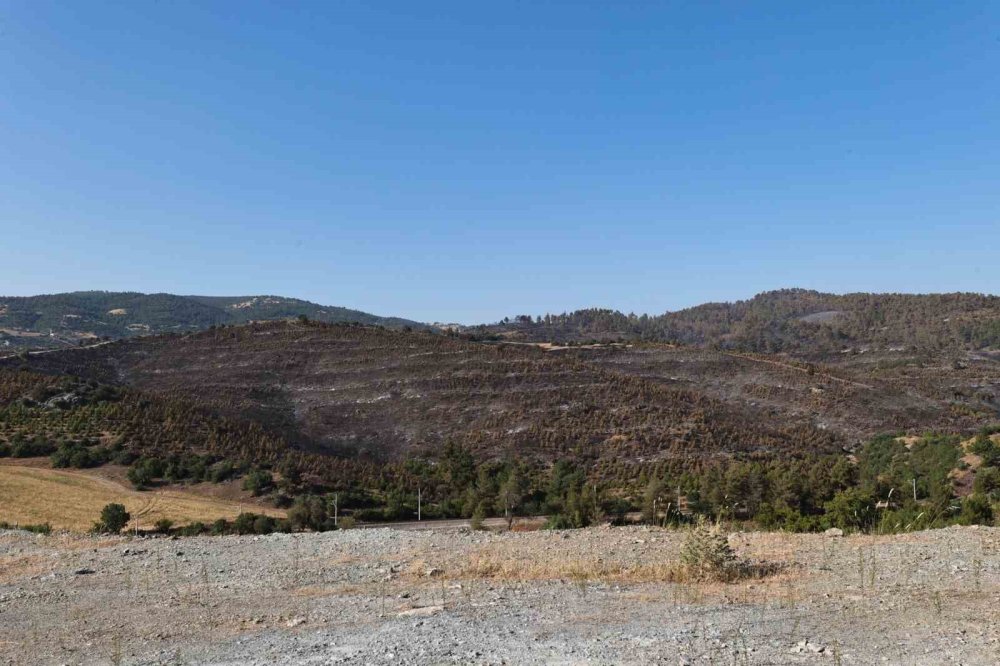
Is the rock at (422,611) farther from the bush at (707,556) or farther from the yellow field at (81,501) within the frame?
the yellow field at (81,501)

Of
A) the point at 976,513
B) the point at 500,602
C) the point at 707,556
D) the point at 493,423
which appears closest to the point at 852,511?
the point at 976,513

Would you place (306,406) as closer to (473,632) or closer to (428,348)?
(428,348)

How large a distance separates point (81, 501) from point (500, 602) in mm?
37898

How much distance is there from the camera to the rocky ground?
7199 mm

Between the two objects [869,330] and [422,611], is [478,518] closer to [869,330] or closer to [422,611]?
[422,611]

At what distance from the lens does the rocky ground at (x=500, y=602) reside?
7.20 meters

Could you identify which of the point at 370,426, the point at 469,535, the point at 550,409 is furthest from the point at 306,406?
the point at 469,535

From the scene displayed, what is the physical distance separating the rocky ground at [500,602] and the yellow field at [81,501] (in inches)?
918

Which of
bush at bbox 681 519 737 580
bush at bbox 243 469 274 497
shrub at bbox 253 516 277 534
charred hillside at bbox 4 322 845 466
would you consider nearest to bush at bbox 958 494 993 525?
bush at bbox 681 519 737 580

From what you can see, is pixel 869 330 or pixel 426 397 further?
pixel 869 330

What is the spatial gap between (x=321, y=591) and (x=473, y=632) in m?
3.90

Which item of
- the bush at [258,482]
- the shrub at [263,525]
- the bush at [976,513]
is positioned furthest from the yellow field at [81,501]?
the bush at [976,513]

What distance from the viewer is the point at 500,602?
941 cm

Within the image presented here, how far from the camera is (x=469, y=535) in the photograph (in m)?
14.7
